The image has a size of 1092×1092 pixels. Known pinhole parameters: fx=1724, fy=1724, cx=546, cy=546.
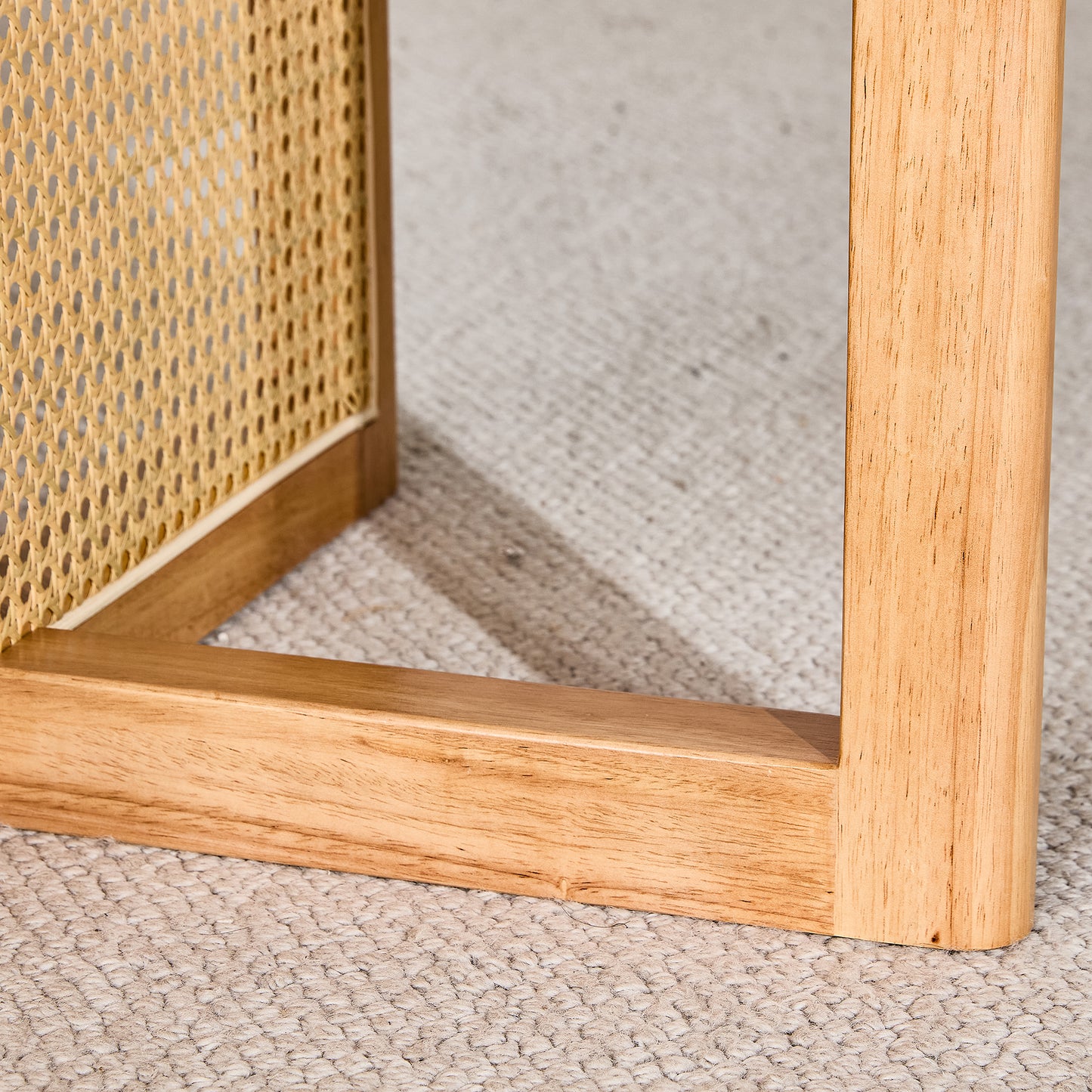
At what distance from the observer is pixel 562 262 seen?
1717 mm

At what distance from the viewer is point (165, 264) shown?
0.99 metres

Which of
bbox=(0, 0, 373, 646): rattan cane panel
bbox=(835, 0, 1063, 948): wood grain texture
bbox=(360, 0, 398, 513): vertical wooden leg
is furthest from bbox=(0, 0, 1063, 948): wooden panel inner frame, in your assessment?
bbox=(360, 0, 398, 513): vertical wooden leg

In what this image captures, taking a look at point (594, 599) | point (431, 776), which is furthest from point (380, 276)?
point (431, 776)

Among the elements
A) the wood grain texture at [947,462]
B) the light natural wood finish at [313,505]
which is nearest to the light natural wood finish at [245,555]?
the light natural wood finish at [313,505]

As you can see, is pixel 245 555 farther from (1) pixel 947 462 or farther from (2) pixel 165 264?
(1) pixel 947 462

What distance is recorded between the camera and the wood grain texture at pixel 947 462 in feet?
2.14

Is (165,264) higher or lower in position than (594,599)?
higher

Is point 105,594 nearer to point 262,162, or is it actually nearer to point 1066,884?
point 262,162

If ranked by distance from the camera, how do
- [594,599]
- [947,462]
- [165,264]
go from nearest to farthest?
[947,462] → [165,264] → [594,599]

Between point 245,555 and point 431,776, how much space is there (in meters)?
0.35

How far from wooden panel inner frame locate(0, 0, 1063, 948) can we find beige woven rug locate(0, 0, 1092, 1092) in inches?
0.9

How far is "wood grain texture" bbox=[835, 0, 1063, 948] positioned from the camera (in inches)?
25.7

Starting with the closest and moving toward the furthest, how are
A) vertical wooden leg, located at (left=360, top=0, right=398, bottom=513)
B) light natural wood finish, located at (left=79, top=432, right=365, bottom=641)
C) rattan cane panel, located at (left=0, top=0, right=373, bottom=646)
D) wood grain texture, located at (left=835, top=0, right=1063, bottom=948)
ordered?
wood grain texture, located at (left=835, top=0, right=1063, bottom=948) → rattan cane panel, located at (left=0, top=0, right=373, bottom=646) → light natural wood finish, located at (left=79, top=432, right=365, bottom=641) → vertical wooden leg, located at (left=360, top=0, right=398, bottom=513)

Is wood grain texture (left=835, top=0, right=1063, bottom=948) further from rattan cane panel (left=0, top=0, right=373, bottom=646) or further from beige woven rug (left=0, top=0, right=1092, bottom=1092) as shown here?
rattan cane panel (left=0, top=0, right=373, bottom=646)
